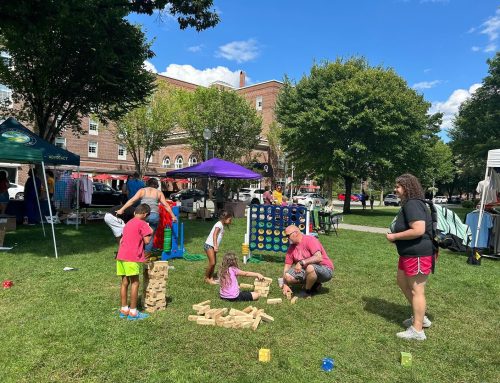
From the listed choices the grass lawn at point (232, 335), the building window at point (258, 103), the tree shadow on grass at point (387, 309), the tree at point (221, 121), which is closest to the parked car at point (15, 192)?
the tree at point (221, 121)

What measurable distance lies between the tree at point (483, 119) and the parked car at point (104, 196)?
1003 inches

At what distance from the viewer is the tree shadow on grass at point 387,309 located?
200 inches

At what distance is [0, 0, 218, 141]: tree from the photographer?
35.1ft

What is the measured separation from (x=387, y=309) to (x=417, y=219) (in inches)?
71.1

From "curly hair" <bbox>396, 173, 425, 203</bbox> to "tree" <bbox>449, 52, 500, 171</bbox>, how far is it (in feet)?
85.0

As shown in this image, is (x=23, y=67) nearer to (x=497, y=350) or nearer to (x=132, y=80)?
(x=132, y=80)

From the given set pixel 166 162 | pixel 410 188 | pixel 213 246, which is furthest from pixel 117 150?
pixel 410 188

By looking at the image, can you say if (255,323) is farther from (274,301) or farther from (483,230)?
(483,230)

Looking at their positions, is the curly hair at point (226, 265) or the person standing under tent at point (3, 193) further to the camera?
the person standing under tent at point (3, 193)

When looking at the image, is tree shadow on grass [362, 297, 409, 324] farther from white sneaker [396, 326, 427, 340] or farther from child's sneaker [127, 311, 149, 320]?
child's sneaker [127, 311, 149, 320]

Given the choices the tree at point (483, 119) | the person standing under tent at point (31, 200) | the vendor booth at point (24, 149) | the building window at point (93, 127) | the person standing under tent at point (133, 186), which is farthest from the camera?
the building window at point (93, 127)

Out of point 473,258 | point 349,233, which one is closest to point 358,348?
point 473,258

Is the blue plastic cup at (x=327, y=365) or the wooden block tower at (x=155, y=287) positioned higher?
the wooden block tower at (x=155, y=287)

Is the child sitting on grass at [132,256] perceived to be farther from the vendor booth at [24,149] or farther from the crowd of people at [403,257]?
the vendor booth at [24,149]
